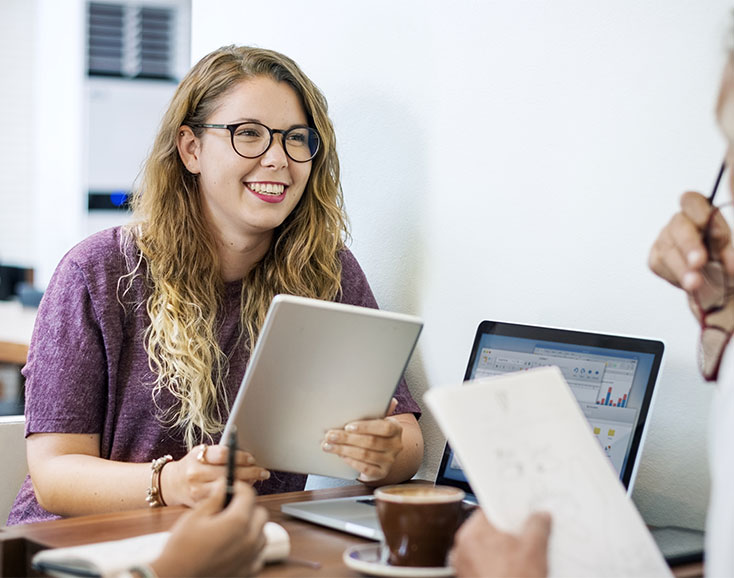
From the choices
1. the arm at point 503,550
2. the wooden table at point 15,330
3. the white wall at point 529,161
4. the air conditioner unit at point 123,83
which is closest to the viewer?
the arm at point 503,550

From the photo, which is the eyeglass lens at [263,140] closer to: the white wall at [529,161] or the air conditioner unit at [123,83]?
the white wall at [529,161]

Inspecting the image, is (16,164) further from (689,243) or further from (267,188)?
(689,243)

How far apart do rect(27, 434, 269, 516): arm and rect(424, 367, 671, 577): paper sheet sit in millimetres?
462

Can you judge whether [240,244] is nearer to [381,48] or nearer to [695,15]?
[381,48]

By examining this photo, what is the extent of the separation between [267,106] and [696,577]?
0.99 m

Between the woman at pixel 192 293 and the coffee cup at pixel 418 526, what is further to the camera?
the woman at pixel 192 293

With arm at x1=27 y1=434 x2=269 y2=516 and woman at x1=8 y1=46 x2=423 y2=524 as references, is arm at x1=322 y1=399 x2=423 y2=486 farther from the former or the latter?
arm at x1=27 y1=434 x2=269 y2=516

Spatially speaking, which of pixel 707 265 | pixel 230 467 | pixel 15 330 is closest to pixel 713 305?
pixel 707 265

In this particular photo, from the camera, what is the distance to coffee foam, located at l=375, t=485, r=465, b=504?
95 centimetres

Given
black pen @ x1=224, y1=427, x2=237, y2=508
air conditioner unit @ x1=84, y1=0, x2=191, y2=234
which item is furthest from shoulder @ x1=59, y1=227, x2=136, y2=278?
air conditioner unit @ x1=84, y1=0, x2=191, y2=234

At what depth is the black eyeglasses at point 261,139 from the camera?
1584 millimetres

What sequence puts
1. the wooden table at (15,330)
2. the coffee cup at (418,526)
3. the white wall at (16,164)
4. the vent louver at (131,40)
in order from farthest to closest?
the white wall at (16,164) < the vent louver at (131,40) < the wooden table at (15,330) < the coffee cup at (418,526)

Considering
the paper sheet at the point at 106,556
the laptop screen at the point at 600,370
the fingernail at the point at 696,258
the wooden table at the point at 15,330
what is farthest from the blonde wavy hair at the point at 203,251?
the wooden table at the point at 15,330

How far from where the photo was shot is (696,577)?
3.40ft
